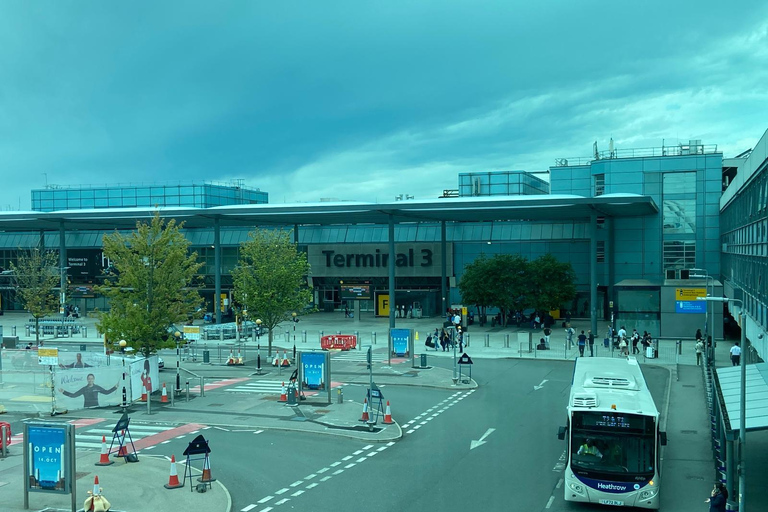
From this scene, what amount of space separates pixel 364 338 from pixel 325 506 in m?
40.0

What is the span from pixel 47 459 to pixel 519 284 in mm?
49001

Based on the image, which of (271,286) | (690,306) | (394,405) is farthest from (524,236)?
(394,405)

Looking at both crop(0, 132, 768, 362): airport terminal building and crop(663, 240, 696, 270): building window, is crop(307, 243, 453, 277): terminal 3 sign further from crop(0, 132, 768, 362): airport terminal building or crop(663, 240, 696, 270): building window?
crop(663, 240, 696, 270): building window

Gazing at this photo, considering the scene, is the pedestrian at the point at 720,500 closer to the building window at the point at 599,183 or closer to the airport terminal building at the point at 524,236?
the airport terminal building at the point at 524,236

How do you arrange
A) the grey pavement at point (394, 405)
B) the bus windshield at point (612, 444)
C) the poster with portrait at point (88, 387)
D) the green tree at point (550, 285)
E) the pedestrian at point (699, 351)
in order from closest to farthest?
1. the bus windshield at point (612, 444)
2. the grey pavement at point (394, 405)
3. the poster with portrait at point (88, 387)
4. the pedestrian at point (699, 351)
5. the green tree at point (550, 285)

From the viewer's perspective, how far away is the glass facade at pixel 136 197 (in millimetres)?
113750

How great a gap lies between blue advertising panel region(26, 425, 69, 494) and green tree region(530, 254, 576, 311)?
4827cm

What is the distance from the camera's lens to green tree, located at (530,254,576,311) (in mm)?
60562

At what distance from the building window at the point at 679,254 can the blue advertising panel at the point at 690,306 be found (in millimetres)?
18309

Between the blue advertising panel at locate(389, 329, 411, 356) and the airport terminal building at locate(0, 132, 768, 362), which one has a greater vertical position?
the airport terminal building at locate(0, 132, 768, 362)

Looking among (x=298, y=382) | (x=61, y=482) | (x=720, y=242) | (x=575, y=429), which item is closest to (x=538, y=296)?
(x=720, y=242)

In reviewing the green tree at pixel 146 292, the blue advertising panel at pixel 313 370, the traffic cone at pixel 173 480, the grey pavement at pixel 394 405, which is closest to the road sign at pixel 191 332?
the grey pavement at pixel 394 405

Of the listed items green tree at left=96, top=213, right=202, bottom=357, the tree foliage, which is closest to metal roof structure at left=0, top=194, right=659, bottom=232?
the tree foliage

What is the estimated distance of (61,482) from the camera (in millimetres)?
16828
